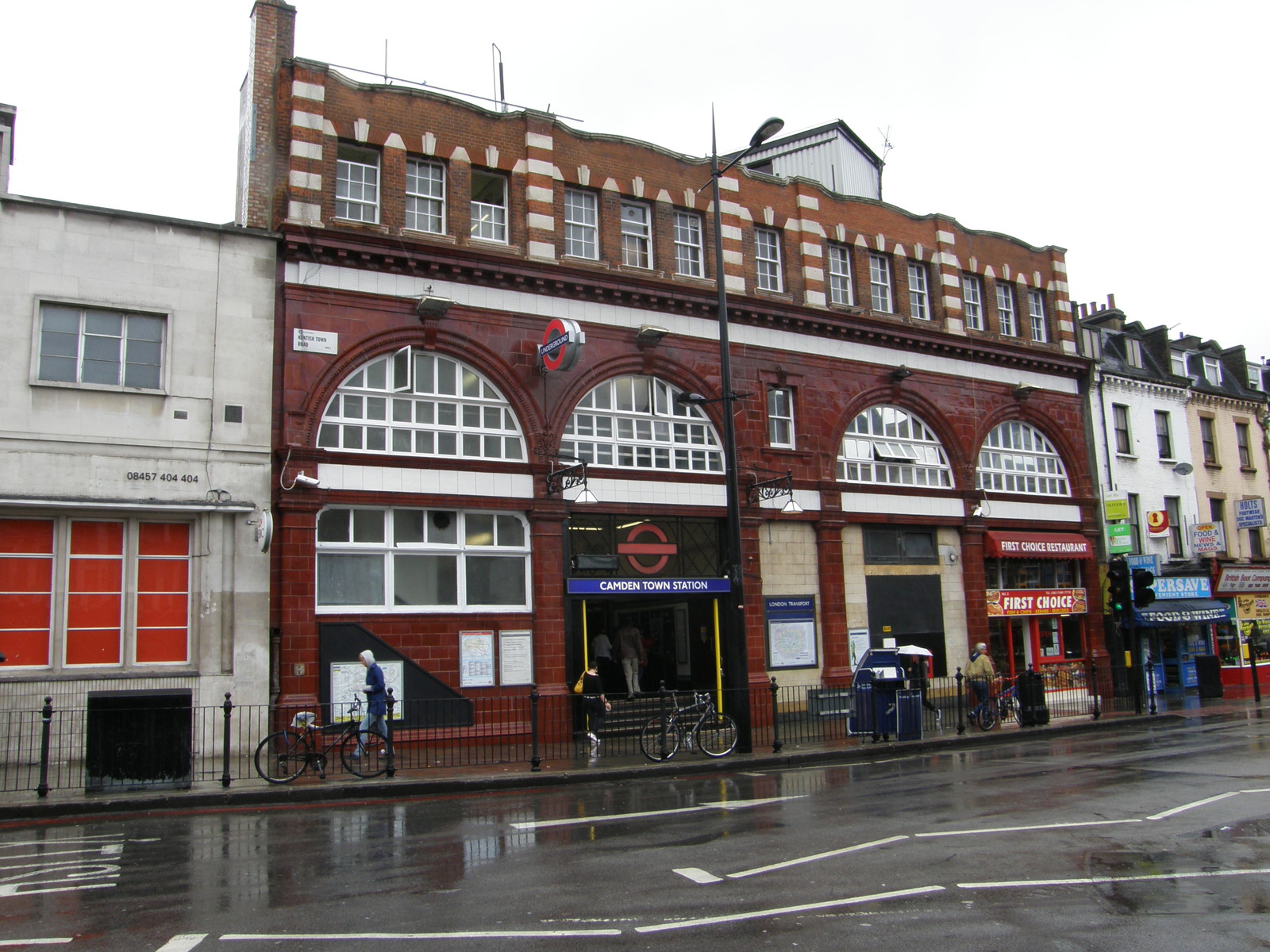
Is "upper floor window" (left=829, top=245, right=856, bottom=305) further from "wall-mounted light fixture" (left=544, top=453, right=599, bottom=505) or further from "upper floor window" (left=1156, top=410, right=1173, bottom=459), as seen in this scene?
"upper floor window" (left=1156, top=410, right=1173, bottom=459)

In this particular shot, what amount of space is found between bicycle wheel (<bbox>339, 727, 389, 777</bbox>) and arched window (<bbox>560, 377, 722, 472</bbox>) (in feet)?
26.0

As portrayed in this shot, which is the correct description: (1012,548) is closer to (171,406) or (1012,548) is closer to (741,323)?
(741,323)

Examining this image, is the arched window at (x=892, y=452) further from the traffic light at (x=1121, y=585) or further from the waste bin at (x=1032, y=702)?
the waste bin at (x=1032, y=702)

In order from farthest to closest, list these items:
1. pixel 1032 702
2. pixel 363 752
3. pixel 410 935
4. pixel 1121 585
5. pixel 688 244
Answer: pixel 688 244, pixel 1121 585, pixel 1032 702, pixel 363 752, pixel 410 935

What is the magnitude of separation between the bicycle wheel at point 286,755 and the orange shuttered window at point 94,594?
4.56 meters

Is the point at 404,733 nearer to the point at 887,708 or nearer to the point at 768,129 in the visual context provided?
the point at 887,708

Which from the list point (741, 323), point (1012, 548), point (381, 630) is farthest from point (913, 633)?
point (381, 630)

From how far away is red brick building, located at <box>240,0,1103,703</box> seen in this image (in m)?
19.7

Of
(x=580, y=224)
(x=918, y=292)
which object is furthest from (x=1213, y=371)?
(x=580, y=224)

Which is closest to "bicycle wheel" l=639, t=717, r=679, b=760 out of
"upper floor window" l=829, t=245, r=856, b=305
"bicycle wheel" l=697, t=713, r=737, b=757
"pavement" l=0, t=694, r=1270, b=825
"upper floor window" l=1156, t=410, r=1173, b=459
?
"pavement" l=0, t=694, r=1270, b=825

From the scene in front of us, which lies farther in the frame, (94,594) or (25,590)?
(94,594)

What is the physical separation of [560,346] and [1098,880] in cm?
1471

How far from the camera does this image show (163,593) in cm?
1802

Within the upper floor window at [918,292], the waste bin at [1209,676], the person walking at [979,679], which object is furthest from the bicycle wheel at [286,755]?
the waste bin at [1209,676]
